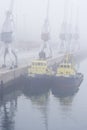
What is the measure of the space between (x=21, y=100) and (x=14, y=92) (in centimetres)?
163

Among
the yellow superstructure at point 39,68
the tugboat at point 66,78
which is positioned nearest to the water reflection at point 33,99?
the tugboat at point 66,78

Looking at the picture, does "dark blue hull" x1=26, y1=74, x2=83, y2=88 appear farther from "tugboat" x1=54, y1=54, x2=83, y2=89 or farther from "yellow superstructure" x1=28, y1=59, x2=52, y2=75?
"yellow superstructure" x1=28, y1=59, x2=52, y2=75

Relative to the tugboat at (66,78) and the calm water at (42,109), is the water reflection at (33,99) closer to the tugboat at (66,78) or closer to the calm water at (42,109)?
the calm water at (42,109)

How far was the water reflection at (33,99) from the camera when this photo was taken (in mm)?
16938

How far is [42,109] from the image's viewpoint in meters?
18.6

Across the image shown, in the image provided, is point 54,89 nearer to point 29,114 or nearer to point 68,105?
point 68,105

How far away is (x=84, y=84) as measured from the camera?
25.5 metres

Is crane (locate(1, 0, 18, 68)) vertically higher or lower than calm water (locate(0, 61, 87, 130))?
higher

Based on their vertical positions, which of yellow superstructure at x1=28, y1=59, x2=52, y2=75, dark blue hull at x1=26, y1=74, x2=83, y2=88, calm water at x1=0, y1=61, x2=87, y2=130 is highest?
yellow superstructure at x1=28, y1=59, x2=52, y2=75

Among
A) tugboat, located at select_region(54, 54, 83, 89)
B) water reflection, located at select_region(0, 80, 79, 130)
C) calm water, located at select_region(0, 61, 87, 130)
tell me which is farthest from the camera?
tugboat, located at select_region(54, 54, 83, 89)

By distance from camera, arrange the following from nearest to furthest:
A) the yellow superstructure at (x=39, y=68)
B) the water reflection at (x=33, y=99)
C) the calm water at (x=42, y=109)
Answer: the calm water at (x=42, y=109) → the water reflection at (x=33, y=99) → the yellow superstructure at (x=39, y=68)

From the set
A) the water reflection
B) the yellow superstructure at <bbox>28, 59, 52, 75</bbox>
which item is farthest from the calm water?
the yellow superstructure at <bbox>28, 59, 52, 75</bbox>

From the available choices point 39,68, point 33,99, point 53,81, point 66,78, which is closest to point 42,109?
point 33,99

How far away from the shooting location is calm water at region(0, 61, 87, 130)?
16203 mm
